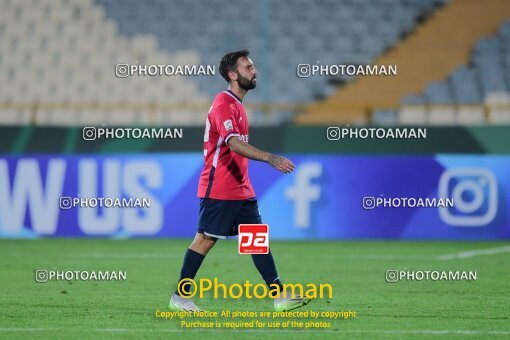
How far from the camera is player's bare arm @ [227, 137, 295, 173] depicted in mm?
7605

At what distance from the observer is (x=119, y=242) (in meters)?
15.5

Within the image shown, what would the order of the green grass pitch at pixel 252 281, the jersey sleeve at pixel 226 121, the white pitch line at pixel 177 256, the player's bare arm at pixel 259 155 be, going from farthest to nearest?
the white pitch line at pixel 177 256
the jersey sleeve at pixel 226 121
the player's bare arm at pixel 259 155
the green grass pitch at pixel 252 281

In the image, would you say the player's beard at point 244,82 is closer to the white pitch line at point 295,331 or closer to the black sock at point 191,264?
the black sock at point 191,264

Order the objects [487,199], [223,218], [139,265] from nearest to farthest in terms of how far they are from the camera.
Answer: [223,218] < [139,265] < [487,199]

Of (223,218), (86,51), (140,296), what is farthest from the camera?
(86,51)

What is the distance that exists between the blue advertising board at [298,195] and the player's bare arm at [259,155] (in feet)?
26.0

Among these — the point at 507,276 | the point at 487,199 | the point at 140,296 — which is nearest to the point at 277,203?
the point at 487,199

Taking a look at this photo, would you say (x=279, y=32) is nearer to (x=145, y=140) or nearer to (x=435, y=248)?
(x=145, y=140)

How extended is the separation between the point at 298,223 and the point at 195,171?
1.73 meters

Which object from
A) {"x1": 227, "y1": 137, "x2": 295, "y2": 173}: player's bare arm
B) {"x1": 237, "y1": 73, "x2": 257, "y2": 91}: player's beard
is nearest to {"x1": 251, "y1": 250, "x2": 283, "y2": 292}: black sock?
{"x1": 227, "y1": 137, "x2": 295, "y2": 173}: player's bare arm

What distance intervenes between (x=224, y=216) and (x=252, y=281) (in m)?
2.70

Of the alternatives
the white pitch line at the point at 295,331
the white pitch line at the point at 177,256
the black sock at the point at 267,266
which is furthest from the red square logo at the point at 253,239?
the white pitch line at the point at 177,256

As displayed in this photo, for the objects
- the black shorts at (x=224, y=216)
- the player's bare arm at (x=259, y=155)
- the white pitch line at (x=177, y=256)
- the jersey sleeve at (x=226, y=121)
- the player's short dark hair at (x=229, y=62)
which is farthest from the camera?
the white pitch line at (x=177, y=256)

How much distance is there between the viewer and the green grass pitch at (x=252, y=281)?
7.36 metres
